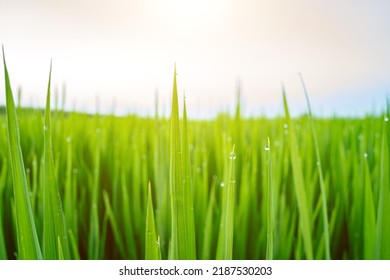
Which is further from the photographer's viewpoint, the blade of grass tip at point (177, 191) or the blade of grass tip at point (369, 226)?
the blade of grass tip at point (369, 226)

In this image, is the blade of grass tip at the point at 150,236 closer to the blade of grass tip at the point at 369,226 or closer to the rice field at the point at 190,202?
the rice field at the point at 190,202

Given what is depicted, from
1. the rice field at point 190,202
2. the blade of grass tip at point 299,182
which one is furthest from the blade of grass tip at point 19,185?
the blade of grass tip at point 299,182

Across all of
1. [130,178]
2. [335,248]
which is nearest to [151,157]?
[130,178]

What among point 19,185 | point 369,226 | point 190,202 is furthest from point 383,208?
point 19,185

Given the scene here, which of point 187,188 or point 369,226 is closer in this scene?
point 187,188

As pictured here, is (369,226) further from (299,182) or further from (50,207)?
(50,207)

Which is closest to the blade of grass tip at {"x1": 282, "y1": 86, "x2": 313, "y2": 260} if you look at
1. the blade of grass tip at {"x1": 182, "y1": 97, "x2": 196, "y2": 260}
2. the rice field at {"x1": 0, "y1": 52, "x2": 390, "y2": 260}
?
the rice field at {"x1": 0, "y1": 52, "x2": 390, "y2": 260}
